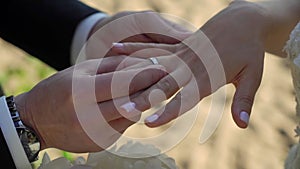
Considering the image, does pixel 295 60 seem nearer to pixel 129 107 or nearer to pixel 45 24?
pixel 129 107

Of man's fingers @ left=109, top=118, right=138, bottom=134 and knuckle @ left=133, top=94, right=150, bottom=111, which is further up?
knuckle @ left=133, top=94, right=150, bottom=111

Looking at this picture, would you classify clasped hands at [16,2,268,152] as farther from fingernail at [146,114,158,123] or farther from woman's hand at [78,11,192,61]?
woman's hand at [78,11,192,61]

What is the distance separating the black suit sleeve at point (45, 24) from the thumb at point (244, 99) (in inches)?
19.5

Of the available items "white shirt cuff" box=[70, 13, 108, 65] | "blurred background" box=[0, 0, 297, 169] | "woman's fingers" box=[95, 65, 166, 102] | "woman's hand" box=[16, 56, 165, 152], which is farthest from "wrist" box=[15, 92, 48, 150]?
"blurred background" box=[0, 0, 297, 169]

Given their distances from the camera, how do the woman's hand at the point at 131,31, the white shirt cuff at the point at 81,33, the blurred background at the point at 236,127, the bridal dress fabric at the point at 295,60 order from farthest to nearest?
the blurred background at the point at 236,127 → the white shirt cuff at the point at 81,33 → the woman's hand at the point at 131,31 → the bridal dress fabric at the point at 295,60

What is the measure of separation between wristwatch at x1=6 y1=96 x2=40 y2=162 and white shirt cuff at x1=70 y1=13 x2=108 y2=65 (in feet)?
1.25

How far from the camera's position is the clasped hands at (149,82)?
29.3 inches

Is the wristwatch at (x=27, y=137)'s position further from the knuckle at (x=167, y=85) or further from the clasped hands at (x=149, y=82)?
the knuckle at (x=167, y=85)

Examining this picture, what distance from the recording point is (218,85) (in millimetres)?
821

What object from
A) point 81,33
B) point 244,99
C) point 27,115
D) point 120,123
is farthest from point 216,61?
point 81,33

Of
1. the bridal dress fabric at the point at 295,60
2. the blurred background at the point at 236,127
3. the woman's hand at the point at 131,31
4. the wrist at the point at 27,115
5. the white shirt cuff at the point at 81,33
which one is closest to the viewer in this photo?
the bridal dress fabric at the point at 295,60

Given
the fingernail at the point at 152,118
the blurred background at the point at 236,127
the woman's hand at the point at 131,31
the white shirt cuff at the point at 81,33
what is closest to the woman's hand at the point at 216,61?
the fingernail at the point at 152,118

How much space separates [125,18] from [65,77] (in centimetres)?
36

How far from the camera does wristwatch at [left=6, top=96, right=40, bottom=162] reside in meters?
0.79
